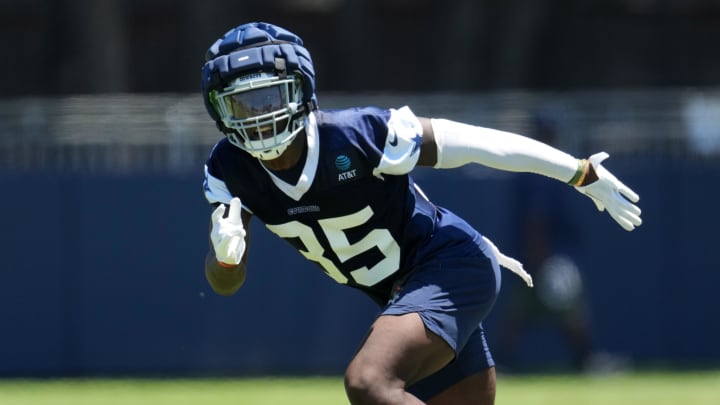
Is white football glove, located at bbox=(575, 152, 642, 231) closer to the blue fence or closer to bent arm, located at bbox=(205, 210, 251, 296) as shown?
bent arm, located at bbox=(205, 210, 251, 296)

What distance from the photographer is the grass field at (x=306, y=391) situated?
960 cm

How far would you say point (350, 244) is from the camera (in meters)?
5.48

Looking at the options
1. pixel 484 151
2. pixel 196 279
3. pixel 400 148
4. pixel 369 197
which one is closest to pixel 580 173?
pixel 484 151

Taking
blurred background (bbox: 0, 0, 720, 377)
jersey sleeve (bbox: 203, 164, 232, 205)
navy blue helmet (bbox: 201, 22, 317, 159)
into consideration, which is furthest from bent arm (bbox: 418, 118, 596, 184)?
blurred background (bbox: 0, 0, 720, 377)

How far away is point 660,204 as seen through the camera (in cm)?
1187

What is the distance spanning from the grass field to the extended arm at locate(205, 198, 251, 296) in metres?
4.37

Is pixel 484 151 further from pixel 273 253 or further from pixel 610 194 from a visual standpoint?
pixel 273 253

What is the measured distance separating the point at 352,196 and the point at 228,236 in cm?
63

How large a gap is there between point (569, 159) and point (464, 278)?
64cm

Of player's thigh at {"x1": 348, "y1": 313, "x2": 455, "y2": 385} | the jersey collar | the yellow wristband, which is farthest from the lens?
the yellow wristband

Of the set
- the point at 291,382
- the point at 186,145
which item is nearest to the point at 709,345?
the point at 291,382

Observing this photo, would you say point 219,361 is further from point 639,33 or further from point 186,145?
point 639,33

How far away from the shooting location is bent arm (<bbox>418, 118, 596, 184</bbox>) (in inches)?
213

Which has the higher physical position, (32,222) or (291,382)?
(32,222)
